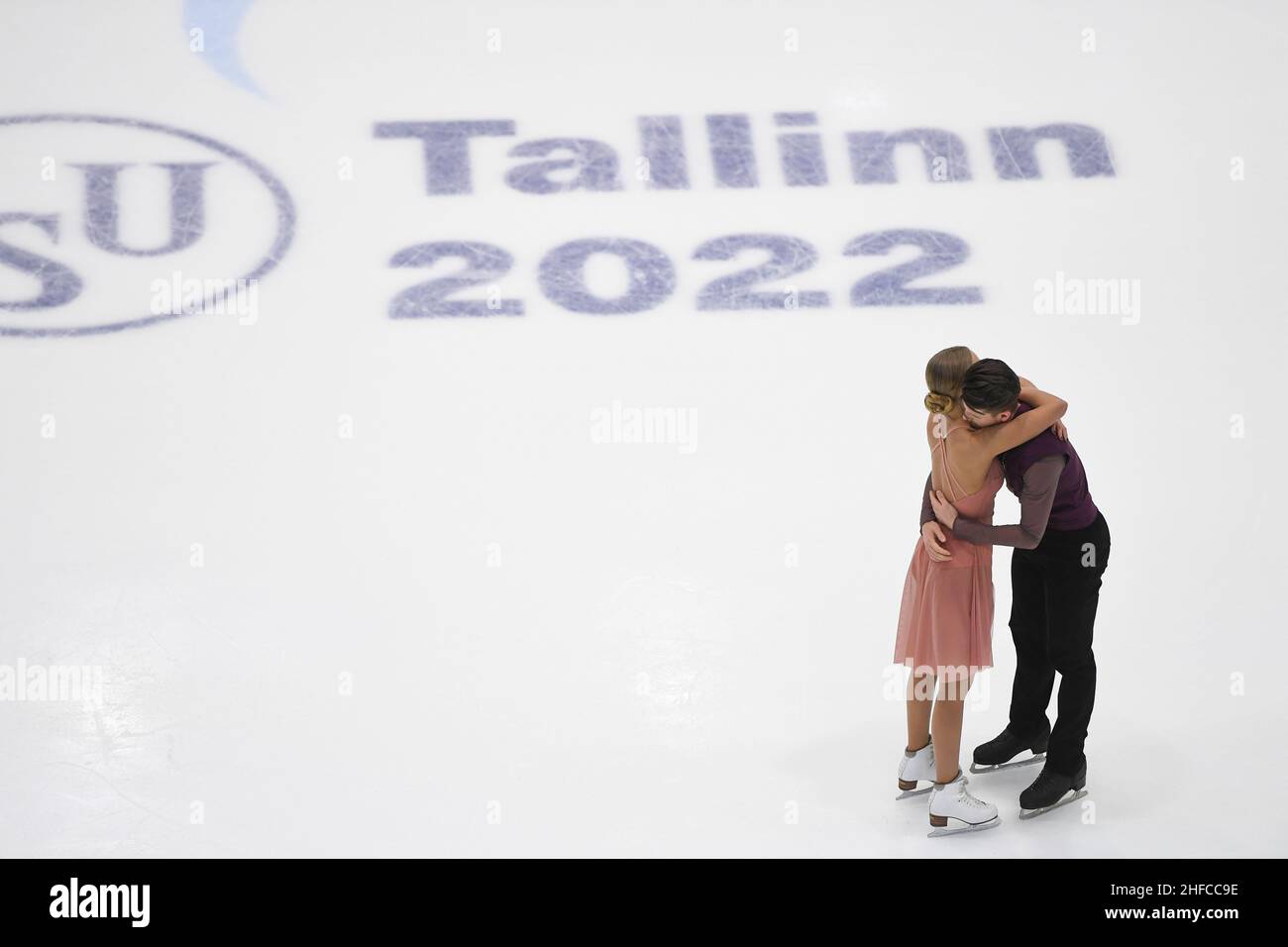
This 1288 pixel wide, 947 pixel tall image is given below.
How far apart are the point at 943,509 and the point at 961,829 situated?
0.82 m

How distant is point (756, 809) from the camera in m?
3.57

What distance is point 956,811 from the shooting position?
3434 millimetres

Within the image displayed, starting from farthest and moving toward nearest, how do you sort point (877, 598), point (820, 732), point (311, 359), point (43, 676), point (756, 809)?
point (311, 359) → point (877, 598) → point (43, 676) → point (820, 732) → point (756, 809)

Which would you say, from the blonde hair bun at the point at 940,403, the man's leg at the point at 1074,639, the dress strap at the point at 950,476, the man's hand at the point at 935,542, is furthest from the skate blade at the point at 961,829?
the blonde hair bun at the point at 940,403

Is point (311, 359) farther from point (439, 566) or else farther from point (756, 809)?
point (756, 809)

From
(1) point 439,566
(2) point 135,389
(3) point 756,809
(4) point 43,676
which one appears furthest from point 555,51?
(3) point 756,809

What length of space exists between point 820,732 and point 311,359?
2.91 m

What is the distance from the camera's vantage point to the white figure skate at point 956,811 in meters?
3.43

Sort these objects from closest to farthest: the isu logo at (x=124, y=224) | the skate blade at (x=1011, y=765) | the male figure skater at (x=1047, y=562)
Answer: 1. the male figure skater at (x=1047, y=562)
2. the skate blade at (x=1011, y=765)
3. the isu logo at (x=124, y=224)

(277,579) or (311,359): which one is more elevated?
(311,359)

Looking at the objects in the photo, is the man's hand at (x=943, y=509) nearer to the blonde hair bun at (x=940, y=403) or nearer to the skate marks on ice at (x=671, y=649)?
the blonde hair bun at (x=940, y=403)

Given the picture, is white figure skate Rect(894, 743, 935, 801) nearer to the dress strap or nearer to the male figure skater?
the male figure skater

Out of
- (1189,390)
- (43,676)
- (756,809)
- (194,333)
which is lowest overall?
(756,809)

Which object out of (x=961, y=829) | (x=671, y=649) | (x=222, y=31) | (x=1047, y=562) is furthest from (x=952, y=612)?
(x=222, y=31)
